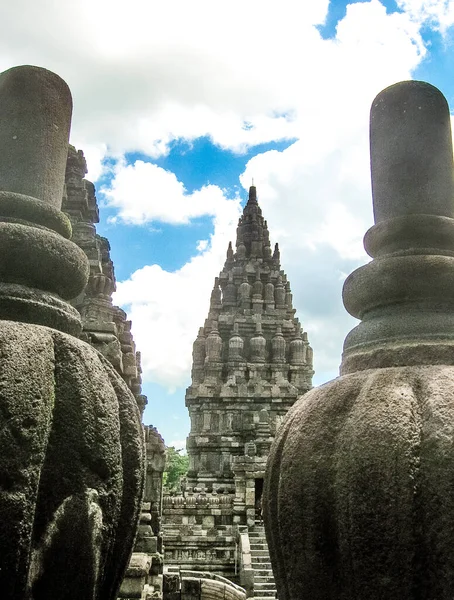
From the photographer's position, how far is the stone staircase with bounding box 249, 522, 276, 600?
1351 centimetres

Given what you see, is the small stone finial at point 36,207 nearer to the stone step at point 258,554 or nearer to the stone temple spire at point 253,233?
the stone step at point 258,554

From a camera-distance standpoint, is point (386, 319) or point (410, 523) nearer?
point (410, 523)

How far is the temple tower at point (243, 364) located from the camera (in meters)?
27.6

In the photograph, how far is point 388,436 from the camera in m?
2.00

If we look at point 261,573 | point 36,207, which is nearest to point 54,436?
point 36,207

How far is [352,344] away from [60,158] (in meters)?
1.53

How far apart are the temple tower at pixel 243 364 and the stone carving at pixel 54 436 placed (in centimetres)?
2279

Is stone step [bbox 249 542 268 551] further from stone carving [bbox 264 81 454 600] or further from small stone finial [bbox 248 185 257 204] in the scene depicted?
small stone finial [bbox 248 185 257 204]

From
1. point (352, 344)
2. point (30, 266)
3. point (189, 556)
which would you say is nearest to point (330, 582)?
point (352, 344)

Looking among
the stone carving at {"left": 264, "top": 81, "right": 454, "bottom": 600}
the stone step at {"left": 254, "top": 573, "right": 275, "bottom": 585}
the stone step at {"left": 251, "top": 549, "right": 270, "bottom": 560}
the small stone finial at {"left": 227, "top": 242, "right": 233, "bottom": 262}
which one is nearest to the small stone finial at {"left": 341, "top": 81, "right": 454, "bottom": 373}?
the stone carving at {"left": 264, "top": 81, "right": 454, "bottom": 600}

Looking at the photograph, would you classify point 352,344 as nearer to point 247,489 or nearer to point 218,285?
point 247,489

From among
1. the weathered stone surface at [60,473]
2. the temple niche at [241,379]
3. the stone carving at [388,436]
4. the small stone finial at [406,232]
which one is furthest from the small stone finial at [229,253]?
the weathered stone surface at [60,473]

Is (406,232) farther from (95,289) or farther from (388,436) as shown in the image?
(95,289)

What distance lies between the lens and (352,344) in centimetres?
261
